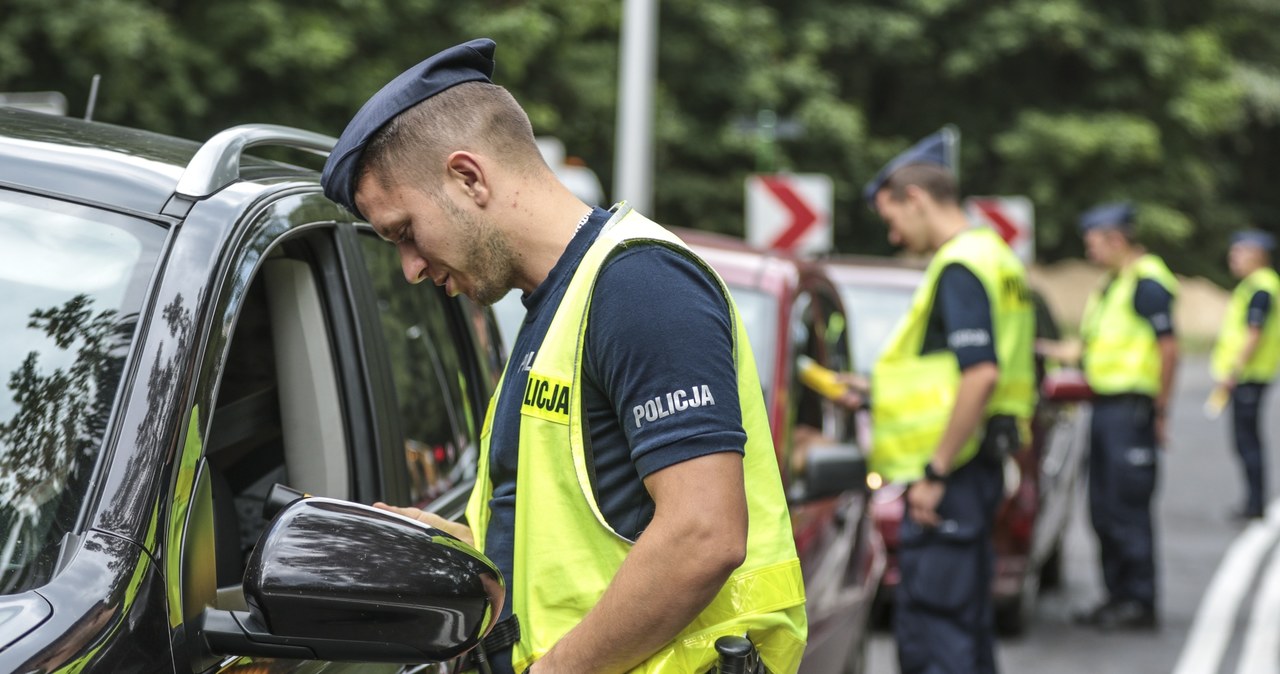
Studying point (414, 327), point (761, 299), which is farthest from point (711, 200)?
point (414, 327)

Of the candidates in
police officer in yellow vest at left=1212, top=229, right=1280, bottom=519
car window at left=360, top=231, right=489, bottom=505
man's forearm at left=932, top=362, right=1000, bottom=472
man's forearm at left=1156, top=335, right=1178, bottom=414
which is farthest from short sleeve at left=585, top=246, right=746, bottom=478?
police officer in yellow vest at left=1212, top=229, right=1280, bottom=519

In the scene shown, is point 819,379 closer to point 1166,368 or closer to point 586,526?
point 586,526

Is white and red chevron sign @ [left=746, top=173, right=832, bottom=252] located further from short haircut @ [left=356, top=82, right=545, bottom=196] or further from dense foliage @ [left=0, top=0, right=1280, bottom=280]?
short haircut @ [left=356, top=82, right=545, bottom=196]

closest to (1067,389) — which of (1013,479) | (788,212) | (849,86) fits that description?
(1013,479)

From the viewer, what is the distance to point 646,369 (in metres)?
2.11

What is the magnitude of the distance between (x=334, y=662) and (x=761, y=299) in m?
3.38

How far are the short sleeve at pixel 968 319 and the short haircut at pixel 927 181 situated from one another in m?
0.45

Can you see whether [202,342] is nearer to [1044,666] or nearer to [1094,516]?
[1044,666]

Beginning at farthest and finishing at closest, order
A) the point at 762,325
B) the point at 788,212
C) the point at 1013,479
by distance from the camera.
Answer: the point at 788,212, the point at 1013,479, the point at 762,325

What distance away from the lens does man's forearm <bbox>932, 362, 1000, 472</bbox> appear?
5500mm

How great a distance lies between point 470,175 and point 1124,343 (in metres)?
7.26

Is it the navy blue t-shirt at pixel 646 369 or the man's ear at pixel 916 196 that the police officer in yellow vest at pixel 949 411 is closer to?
the man's ear at pixel 916 196

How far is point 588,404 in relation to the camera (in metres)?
2.22

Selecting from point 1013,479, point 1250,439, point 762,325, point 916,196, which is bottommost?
point 1250,439
